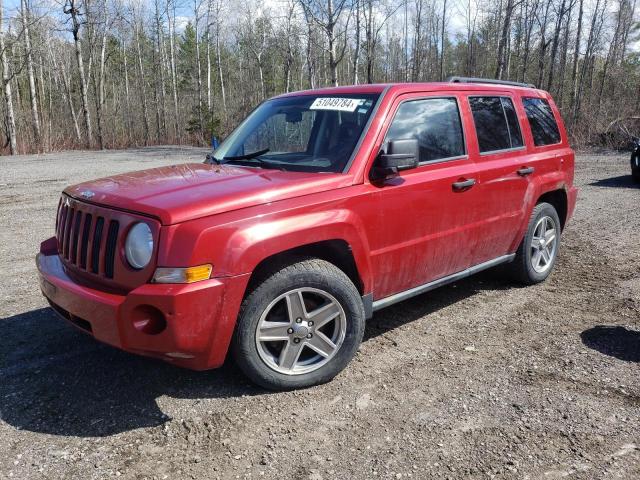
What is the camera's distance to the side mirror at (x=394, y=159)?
336 cm

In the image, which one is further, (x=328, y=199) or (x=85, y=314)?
(x=328, y=199)

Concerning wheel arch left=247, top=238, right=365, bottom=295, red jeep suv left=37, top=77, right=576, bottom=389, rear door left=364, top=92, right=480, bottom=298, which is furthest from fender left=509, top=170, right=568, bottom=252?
wheel arch left=247, top=238, right=365, bottom=295

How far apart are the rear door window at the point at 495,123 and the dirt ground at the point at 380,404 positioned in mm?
1463

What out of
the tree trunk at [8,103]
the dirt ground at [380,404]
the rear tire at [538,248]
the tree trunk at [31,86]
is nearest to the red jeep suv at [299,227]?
the rear tire at [538,248]

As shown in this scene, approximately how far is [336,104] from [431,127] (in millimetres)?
758

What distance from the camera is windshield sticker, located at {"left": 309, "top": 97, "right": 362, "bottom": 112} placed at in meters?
3.83

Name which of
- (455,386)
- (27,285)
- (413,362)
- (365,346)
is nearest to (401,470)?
(455,386)

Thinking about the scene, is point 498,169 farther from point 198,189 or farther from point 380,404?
point 198,189

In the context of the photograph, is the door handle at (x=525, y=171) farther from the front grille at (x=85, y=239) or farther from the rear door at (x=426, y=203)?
the front grille at (x=85, y=239)

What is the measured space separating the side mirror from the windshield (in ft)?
0.72

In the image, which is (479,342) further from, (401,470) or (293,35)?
(293,35)

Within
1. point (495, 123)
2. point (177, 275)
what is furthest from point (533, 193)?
point (177, 275)

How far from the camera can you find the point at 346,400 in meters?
3.22

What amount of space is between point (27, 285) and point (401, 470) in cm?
439
